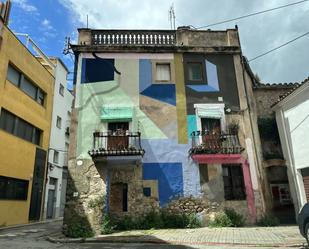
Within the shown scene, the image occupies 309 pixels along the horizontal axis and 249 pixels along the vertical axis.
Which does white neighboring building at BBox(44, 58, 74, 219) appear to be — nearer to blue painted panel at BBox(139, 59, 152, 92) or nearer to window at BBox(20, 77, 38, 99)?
window at BBox(20, 77, 38, 99)

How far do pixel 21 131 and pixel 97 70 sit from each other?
24.9ft

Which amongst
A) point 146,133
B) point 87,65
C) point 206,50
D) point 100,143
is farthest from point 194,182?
point 87,65

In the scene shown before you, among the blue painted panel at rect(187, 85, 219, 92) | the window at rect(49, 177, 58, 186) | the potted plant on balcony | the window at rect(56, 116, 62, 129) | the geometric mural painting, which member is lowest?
the window at rect(49, 177, 58, 186)

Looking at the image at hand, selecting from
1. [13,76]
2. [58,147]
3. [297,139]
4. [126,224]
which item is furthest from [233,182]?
[58,147]

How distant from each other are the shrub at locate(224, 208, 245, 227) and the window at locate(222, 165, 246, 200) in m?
0.61

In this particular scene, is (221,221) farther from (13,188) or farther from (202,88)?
(13,188)

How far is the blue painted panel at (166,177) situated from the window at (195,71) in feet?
15.3

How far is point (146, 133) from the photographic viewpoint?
14.1 m

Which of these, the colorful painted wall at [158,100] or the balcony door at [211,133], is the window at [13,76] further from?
the balcony door at [211,133]

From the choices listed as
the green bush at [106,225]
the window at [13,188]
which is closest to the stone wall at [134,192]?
the green bush at [106,225]

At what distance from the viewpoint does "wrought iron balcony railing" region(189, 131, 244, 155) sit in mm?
13602

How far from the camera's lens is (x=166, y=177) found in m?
13.6

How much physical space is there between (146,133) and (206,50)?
5.53 meters

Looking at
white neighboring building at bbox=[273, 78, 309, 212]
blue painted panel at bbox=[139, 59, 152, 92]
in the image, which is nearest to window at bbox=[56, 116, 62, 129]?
blue painted panel at bbox=[139, 59, 152, 92]
